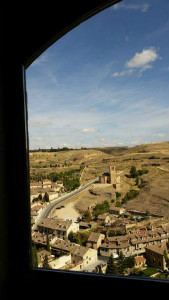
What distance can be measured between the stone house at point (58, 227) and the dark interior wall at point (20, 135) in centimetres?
26

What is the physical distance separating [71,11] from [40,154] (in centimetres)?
97

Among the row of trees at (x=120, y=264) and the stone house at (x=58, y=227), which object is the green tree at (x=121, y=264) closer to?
the row of trees at (x=120, y=264)

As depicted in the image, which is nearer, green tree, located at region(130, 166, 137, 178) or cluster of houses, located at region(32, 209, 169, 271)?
cluster of houses, located at region(32, 209, 169, 271)

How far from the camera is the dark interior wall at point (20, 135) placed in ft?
3.99

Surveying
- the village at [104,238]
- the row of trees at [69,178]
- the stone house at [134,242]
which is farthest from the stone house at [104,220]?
the row of trees at [69,178]

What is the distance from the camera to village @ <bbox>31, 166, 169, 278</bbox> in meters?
1.32

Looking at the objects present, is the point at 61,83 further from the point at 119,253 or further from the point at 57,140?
the point at 119,253

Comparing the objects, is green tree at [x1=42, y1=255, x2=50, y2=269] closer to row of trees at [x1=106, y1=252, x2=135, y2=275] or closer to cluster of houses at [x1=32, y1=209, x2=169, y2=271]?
cluster of houses at [x1=32, y1=209, x2=169, y2=271]

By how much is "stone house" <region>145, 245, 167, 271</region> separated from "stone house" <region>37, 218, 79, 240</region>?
0.49 meters

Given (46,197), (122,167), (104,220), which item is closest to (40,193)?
(46,197)

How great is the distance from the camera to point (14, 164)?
4.18 feet

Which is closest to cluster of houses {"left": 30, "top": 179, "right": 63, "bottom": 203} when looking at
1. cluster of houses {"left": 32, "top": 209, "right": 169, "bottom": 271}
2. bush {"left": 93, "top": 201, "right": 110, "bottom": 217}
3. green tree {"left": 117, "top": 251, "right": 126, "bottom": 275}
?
cluster of houses {"left": 32, "top": 209, "right": 169, "bottom": 271}

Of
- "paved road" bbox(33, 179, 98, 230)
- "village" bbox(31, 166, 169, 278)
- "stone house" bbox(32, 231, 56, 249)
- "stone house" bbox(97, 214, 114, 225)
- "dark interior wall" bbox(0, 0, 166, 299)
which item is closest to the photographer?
"dark interior wall" bbox(0, 0, 166, 299)

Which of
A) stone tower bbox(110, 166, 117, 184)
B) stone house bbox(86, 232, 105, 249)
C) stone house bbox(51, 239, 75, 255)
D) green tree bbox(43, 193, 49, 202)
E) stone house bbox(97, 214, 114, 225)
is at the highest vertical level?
stone tower bbox(110, 166, 117, 184)
